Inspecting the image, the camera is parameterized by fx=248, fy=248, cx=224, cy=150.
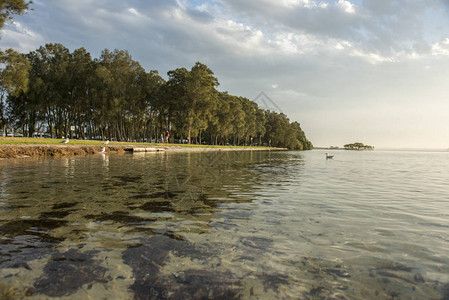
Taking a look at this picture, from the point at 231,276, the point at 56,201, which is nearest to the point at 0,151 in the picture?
the point at 56,201

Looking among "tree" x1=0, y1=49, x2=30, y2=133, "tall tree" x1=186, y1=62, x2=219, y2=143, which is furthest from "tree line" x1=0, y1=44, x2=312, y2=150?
"tree" x1=0, y1=49, x2=30, y2=133

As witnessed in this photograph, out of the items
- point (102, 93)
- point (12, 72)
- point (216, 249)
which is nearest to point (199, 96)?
point (102, 93)

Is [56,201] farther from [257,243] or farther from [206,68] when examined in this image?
[206,68]

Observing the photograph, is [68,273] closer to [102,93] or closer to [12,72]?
[12,72]

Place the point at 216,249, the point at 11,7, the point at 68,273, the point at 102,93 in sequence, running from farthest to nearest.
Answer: the point at 102,93 < the point at 11,7 < the point at 216,249 < the point at 68,273

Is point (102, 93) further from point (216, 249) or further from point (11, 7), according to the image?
point (216, 249)

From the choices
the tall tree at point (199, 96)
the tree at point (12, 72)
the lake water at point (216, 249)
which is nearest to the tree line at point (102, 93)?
the tall tree at point (199, 96)

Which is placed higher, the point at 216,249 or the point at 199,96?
the point at 199,96

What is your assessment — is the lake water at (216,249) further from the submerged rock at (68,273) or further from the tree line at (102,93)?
the tree line at (102,93)

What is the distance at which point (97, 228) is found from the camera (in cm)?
514

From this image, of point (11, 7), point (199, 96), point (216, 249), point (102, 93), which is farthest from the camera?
point (199, 96)

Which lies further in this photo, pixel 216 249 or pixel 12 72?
pixel 12 72

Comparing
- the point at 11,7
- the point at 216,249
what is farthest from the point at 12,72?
the point at 216,249

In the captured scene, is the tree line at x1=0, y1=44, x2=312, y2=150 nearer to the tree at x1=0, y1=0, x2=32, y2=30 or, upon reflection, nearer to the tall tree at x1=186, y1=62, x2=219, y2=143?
the tall tree at x1=186, y1=62, x2=219, y2=143
